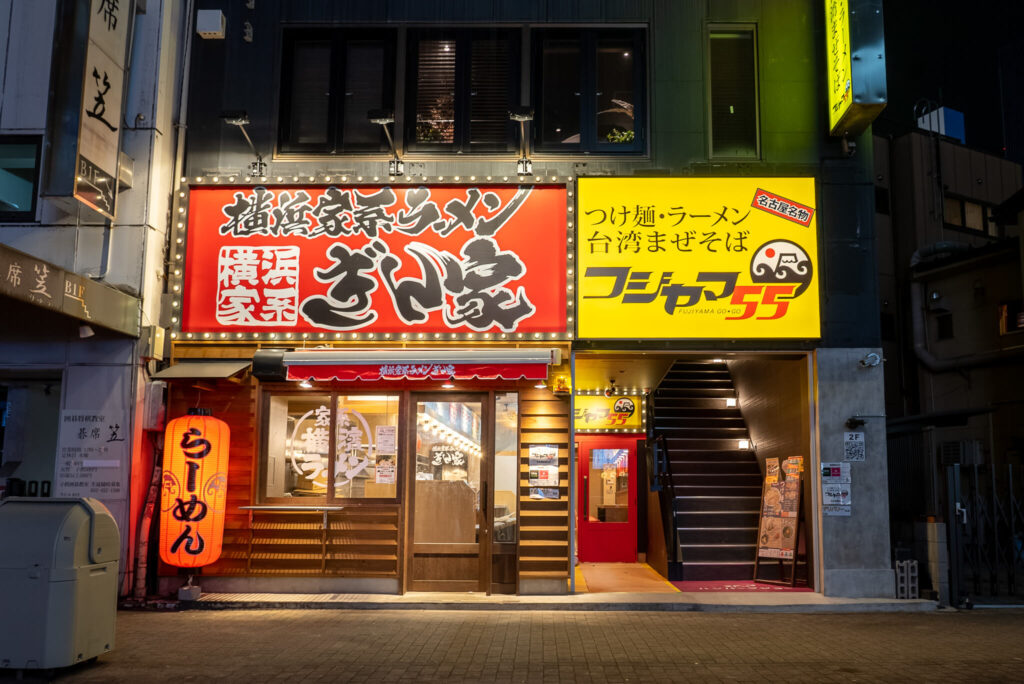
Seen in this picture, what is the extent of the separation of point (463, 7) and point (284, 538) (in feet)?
28.8

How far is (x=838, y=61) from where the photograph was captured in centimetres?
1191

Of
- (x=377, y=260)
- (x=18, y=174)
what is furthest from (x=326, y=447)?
(x=18, y=174)

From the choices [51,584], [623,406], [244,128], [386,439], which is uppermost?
[244,128]

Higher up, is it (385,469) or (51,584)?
(385,469)

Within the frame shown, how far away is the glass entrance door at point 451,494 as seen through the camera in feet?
38.2

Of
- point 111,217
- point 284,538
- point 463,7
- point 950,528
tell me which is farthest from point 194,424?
point 950,528

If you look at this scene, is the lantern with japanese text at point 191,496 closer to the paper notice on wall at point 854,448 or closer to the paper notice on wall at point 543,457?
the paper notice on wall at point 543,457

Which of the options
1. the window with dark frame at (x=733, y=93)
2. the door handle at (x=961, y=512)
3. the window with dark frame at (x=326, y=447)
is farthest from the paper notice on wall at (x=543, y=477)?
the door handle at (x=961, y=512)

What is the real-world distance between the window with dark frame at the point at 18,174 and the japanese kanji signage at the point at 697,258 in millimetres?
8243

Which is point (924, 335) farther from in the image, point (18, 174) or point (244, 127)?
point (18, 174)

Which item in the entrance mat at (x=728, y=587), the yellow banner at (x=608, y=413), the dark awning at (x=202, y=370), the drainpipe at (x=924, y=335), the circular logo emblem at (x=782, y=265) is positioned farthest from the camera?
the drainpipe at (x=924, y=335)

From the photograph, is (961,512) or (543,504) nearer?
(543,504)

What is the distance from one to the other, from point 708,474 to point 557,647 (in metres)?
7.14

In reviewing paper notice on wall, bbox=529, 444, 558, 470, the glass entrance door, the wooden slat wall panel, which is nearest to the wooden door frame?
the glass entrance door
